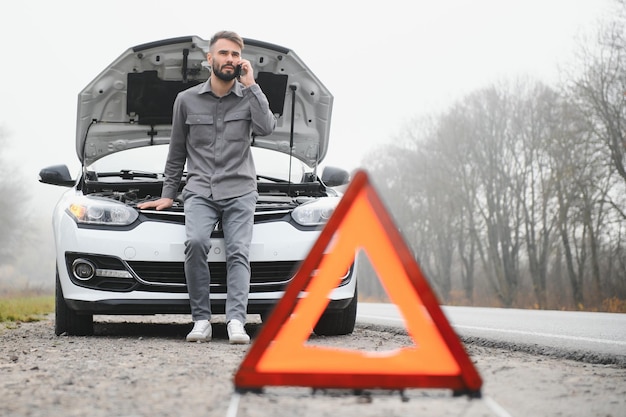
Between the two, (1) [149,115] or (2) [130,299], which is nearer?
(2) [130,299]

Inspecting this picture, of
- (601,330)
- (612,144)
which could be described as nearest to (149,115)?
(601,330)

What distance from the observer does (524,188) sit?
1353 inches

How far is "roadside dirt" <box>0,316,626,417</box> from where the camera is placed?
8.63ft

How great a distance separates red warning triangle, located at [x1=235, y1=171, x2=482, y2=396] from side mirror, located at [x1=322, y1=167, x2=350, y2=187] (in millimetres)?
3919

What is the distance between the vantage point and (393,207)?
45250 mm

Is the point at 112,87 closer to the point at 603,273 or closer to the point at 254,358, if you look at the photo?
the point at 254,358

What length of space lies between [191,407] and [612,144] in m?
23.2

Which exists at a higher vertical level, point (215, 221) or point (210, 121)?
point (210, 121)

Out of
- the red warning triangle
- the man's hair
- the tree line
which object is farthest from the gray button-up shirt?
the tree line

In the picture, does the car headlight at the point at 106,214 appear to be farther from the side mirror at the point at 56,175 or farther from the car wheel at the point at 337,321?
the car wheel at the point at 337,321

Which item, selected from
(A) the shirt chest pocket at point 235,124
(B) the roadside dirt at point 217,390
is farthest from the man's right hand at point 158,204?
(B) the roadside dirt at point 217,390

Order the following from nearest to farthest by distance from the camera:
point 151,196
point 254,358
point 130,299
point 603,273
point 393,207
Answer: point 254,358
point 130,299
point 151,196
point 603,273
point 393,207

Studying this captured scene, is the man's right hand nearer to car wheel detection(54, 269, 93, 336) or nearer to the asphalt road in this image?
car wheel detection(54, 269, 93, 336)

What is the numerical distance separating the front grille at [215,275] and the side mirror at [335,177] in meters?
1.44
